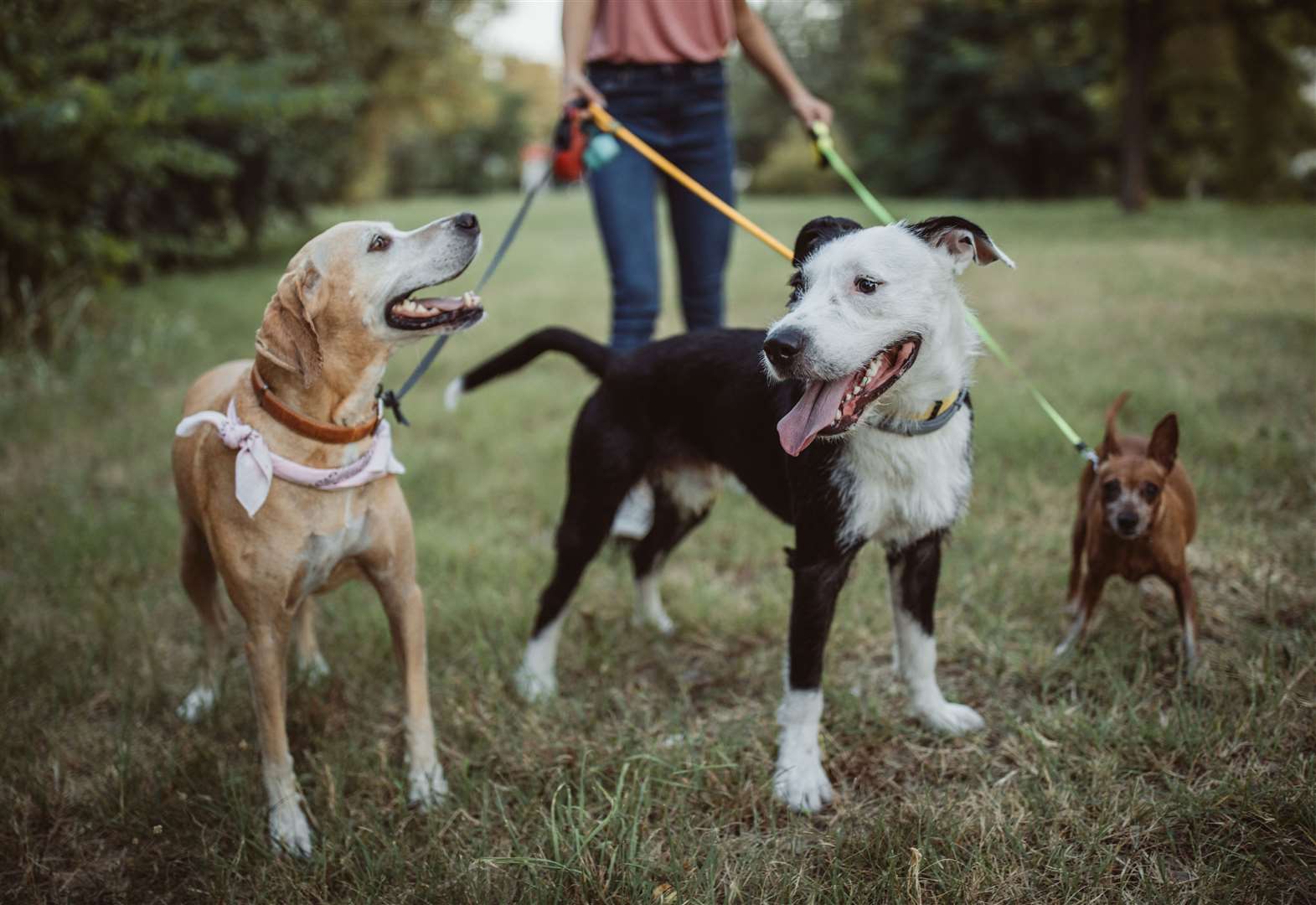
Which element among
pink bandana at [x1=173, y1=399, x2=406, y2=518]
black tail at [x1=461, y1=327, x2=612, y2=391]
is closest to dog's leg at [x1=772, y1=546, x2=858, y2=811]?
black tail at [x1=461, y1=327, x2=612, y2=391]

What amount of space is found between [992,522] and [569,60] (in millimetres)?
2641

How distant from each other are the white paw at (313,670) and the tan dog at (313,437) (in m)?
0.63

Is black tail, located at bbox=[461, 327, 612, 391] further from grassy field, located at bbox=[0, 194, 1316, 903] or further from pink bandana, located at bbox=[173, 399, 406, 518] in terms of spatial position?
grassy field, located at bbox=[0, 194, 1316, 903]

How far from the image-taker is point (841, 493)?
247cm

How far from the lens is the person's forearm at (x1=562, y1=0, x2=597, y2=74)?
379cm

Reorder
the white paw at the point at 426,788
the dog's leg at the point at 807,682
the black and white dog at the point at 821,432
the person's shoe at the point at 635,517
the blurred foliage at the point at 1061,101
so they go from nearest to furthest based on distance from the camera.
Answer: the black and white dog at the point at 821,432 < the dog's leg at the point at 807,682 < the white paw at the point at 426,788 < the person's shoe at the point at 635,517 < the blurred foliage at the point at 1061,101

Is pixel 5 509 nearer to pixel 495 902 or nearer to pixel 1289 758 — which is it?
pixel 495 902

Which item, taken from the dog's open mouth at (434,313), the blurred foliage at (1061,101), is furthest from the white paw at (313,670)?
the blurred foliage at (1061,101)

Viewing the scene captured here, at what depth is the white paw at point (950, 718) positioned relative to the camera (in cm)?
281

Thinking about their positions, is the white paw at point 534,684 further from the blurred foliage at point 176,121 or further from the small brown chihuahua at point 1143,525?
the blurred foliage at point 176,121

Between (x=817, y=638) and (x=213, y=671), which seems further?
(x=213, y=671)

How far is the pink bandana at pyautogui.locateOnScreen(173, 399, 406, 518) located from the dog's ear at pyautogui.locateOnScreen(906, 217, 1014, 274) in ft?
5.12

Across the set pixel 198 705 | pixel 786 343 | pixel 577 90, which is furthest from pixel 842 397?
pixel 198 705

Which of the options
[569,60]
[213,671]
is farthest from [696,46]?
[213,671]
